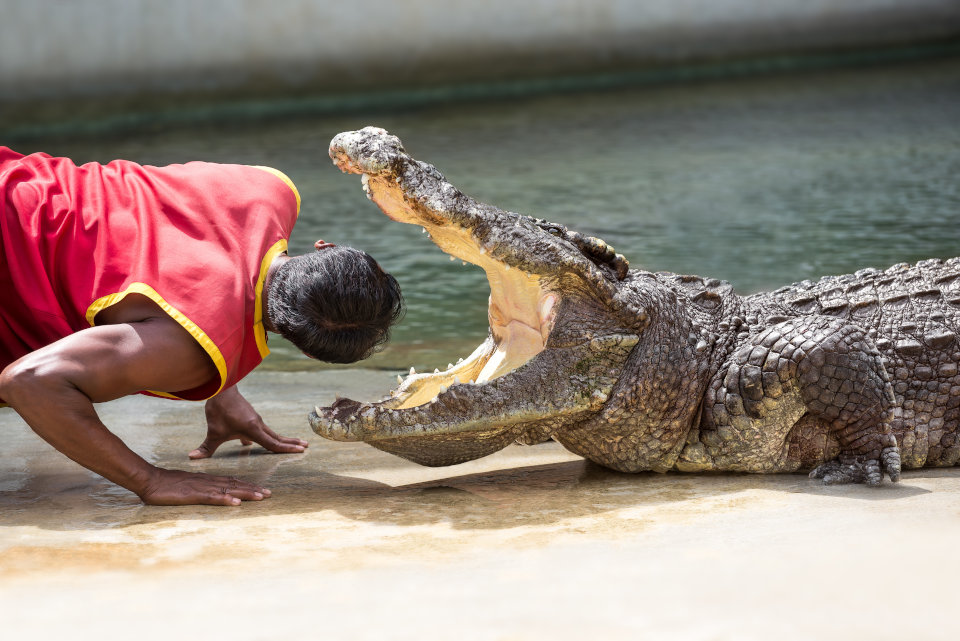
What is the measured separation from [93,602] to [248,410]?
153cm

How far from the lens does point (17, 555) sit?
104 inches

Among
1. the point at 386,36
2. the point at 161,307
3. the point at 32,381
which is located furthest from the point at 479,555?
the point at 386,36

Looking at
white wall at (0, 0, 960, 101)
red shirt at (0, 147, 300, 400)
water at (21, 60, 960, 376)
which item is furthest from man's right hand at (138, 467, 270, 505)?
white wall at (0, 0, 960, 101)

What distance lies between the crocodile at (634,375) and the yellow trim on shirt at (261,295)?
282mm

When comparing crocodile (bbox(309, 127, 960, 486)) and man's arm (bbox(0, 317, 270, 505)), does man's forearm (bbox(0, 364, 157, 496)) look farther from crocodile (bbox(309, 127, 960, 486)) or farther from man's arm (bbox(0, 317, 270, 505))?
crocodile (bbox(309, 127, 960, 486))

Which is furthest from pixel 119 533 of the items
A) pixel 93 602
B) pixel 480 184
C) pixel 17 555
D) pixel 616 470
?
pixel 480 184

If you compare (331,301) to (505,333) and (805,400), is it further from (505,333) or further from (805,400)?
(805,400)

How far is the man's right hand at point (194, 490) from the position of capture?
Answer: 10.0 feet

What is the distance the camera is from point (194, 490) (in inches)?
122

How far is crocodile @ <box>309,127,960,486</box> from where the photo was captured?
3133mm

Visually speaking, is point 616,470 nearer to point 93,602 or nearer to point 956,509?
point 956,509

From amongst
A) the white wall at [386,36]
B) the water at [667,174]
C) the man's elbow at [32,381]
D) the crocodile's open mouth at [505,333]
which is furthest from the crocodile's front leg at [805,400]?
the white wall at [386,36]

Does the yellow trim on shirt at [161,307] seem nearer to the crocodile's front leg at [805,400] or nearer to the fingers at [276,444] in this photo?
the fingers at [276,444]

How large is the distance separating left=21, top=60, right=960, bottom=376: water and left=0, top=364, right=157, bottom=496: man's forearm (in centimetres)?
223
